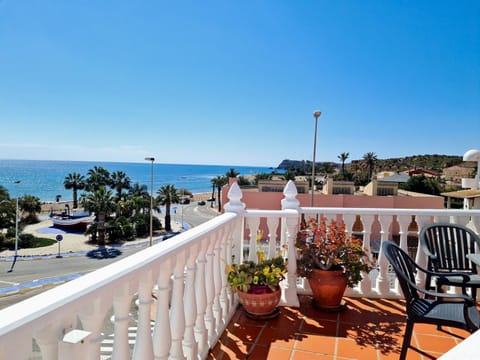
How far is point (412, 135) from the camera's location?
1280 inches

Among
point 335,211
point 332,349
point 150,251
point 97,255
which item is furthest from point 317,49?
point 97,255

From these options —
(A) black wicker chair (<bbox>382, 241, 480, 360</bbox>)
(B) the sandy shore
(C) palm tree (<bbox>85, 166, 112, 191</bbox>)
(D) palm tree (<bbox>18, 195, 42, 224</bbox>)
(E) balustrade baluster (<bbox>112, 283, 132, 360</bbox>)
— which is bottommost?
(B) the sandy shore

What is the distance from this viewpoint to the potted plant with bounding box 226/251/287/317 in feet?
7.86

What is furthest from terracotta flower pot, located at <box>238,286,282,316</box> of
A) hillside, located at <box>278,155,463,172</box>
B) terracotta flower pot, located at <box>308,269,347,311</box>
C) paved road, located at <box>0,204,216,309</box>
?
hillside, located at <box>278,155,463,172</box>

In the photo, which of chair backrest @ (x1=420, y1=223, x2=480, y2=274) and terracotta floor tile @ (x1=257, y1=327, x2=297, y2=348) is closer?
terracotta floor tile @ (x1=257, y1=327, x2=297, y2=348)

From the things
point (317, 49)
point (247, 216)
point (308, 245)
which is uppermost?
point (317, 49)

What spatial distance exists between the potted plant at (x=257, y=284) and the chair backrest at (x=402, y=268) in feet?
2.82

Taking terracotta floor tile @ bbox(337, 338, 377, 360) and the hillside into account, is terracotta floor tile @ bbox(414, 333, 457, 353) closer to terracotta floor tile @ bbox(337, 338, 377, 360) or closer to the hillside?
terracotta floor tile @ bbox(337, 338, 377, 360)

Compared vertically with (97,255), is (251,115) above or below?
above

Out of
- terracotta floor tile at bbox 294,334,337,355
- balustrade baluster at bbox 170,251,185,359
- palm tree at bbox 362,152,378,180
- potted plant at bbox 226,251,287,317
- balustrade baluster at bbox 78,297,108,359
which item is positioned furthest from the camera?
palm tree at bbox 362,152,378,180

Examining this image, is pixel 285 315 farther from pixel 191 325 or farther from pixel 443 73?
pixel 443 73

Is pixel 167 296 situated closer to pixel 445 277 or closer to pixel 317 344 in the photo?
pixel 317 344

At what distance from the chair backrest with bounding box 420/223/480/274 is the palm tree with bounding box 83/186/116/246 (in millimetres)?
27364

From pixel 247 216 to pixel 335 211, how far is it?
91 centimetres
